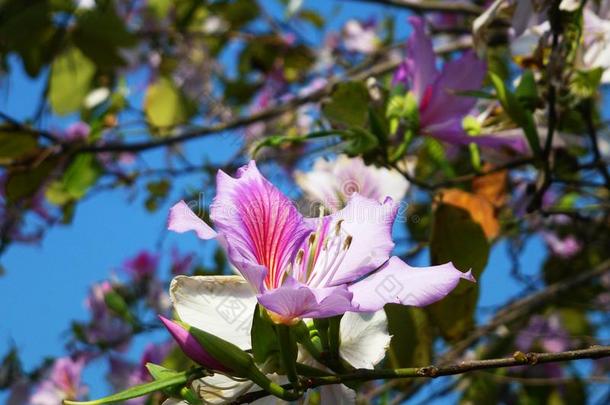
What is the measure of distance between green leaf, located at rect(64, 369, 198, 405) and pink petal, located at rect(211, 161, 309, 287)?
0.11 metres

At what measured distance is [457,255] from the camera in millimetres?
1022

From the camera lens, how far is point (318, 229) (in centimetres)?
71

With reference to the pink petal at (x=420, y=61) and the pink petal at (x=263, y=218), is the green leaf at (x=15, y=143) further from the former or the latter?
the pink petal at (x=263, y=218)

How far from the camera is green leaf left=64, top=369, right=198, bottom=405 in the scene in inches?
22.1

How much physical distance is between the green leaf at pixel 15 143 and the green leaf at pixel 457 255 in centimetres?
79

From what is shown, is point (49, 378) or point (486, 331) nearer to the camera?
point (486, 331)

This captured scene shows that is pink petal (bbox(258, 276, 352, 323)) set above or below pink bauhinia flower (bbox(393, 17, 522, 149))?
below

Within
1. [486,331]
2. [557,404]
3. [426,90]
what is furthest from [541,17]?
[557,404]

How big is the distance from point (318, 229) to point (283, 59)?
2216mm

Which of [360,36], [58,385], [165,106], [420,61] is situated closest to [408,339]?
[420,61]

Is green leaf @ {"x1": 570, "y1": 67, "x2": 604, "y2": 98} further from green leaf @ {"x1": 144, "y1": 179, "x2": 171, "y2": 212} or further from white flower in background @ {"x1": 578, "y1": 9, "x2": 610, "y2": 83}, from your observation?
green leaf @ {"x1": 144, "y1": 179, "x2": 171, "y2": 212}

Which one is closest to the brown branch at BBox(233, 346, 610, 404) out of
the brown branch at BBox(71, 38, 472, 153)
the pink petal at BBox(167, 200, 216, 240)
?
the pink petal at BBox(167, 200, 216, 240)

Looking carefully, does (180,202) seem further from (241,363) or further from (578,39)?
(578,39)

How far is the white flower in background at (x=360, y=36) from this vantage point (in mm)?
3391
